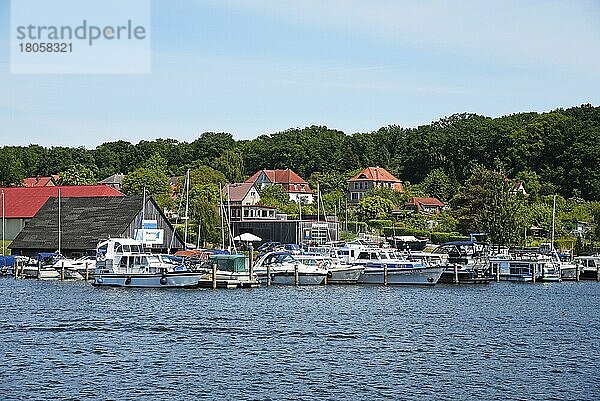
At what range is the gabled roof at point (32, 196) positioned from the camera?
89.5 metres

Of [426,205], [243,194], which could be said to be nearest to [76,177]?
[243,194]

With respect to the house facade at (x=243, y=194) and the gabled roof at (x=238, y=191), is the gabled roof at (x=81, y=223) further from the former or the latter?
the gabled roof at (x=238, y=191)

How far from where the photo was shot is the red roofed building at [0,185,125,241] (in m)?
88.9

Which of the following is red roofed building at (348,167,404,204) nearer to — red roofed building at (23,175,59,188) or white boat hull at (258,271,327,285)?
red roofed building at (23,175,59,188)

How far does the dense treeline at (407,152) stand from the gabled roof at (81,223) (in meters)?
62.8

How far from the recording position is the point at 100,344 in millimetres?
32406

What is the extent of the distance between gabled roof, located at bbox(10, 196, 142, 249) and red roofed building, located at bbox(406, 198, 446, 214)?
187ft

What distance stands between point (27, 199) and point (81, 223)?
1851cm

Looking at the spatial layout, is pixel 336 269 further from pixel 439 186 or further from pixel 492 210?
pixel 439 186

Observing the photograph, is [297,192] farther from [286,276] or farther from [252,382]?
[252,382]

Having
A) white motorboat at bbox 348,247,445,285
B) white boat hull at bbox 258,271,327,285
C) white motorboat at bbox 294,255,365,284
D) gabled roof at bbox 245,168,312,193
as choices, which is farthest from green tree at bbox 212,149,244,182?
white boat hull at bbox 258,271,327,285

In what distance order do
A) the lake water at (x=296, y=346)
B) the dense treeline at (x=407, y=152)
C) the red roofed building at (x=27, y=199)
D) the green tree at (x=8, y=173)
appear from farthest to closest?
1. the dense treeline at (x=407, y=152)
2. the green tree at (x=8, y=173)
3. the red roofed building at (x=27, y=199)
4. the lake water at (x=296, y=346)

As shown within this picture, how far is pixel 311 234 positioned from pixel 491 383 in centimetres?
6496

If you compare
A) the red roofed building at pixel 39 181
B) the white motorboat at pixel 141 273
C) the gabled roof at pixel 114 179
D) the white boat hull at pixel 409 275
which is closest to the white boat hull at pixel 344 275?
the white boat hull at pixel 409 275
